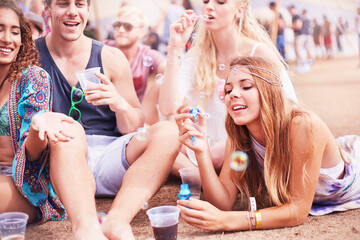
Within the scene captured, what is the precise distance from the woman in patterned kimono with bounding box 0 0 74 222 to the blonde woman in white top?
32.6 inches

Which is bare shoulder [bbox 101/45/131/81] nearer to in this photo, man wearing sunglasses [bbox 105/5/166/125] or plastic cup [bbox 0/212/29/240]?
man wearing sunglasses [bbox 105/5/166/125]

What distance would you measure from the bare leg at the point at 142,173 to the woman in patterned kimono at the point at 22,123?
39cm

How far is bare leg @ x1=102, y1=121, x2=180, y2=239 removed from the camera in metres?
1.82

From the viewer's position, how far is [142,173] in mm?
2004

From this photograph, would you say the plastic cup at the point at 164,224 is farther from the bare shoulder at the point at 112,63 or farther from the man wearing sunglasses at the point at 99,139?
the bare shoulder at the point at 112,63

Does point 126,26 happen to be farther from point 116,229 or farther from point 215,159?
point 116,229

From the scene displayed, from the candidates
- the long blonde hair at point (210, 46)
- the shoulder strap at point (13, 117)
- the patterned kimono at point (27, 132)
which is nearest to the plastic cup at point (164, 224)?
the patterned kimono at point (27, 132)

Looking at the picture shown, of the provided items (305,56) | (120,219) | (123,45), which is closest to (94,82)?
(120,219)

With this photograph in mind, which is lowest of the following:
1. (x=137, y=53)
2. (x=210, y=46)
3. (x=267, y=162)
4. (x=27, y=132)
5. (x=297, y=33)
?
(x=297, y=33)

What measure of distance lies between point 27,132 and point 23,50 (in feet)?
1.51

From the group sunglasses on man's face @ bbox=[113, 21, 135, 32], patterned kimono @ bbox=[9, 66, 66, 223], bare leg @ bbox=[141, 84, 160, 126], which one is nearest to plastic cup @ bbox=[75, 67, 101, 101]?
patterned kimono @ bbox=[9, 66, 66, 223]

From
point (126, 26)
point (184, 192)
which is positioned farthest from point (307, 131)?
point (126, 26)

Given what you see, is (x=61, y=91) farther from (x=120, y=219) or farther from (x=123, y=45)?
(x=123, y=45)

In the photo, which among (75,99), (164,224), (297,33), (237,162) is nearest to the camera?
(164,224)
